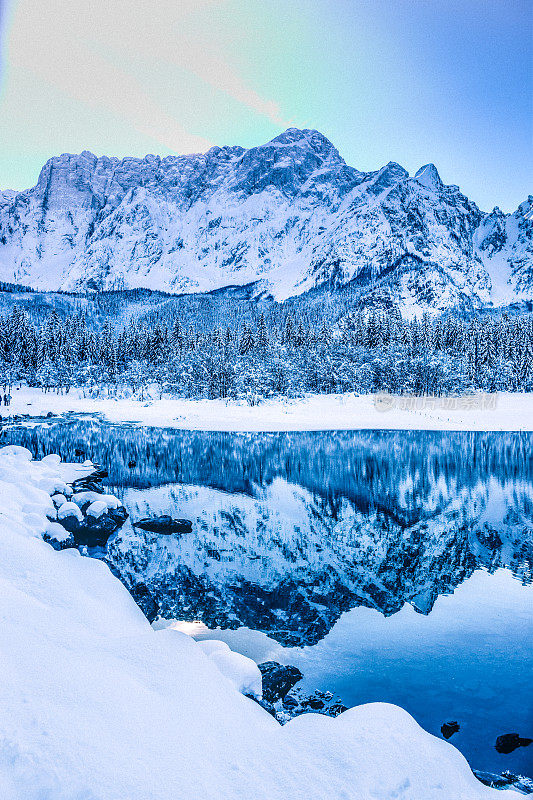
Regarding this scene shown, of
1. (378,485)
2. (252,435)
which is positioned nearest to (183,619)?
(378,485)

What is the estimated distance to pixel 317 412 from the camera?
82625mm

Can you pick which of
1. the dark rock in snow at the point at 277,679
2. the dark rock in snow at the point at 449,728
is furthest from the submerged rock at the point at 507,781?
the dark rock in snow at the point at 277,679

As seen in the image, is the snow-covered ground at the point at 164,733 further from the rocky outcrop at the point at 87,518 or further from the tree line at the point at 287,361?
the tree line at the point at 287,361

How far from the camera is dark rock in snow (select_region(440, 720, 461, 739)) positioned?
29.9 feet

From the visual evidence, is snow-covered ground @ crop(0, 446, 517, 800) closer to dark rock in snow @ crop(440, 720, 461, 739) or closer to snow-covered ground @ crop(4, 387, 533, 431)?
dark rock in snow @ crop(440, 720, 461, 739)

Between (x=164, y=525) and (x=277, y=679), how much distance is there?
41.7 ft

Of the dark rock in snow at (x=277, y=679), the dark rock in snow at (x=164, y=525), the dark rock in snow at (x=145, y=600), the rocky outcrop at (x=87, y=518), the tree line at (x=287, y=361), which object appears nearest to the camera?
the dark rock in snow at (x=277, y=679)

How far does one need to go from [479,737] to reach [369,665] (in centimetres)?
288

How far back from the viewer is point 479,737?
905 centimetres

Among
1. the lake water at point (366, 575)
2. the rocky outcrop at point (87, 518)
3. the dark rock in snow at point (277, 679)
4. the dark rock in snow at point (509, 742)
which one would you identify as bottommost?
the lake water at point (366, 575)

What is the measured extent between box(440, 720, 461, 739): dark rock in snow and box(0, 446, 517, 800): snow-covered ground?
2.13m

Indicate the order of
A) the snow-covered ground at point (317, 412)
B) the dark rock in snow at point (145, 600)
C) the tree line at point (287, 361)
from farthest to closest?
the tree line at point (287, 361) < the snow-covered ground at point (317, 412) < the dark rock in snow at point (145, 600)

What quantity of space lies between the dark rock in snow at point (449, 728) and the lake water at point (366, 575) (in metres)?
0.12

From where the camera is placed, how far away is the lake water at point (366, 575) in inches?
423
